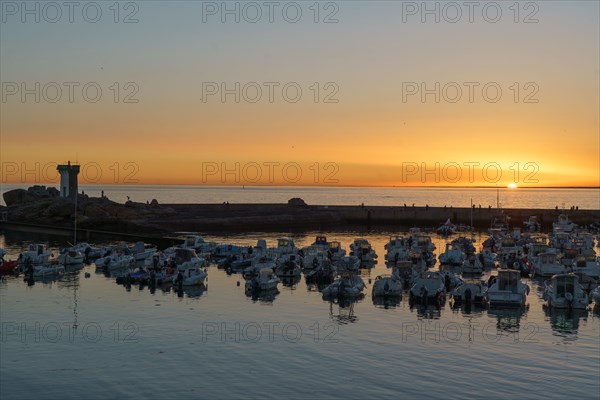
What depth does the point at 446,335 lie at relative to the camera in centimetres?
4262

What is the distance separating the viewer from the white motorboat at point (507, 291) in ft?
172

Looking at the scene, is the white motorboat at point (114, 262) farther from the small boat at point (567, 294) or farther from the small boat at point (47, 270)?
the small boat at point (567, 294)

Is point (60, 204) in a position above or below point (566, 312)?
above

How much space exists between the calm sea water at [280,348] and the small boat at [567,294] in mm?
1333

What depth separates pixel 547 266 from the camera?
69.4m

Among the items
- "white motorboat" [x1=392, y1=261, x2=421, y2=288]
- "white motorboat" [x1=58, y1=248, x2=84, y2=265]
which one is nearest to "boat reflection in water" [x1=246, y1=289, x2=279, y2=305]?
"white motorboat" [x1=392, y1=261, x2=421, y2=288]

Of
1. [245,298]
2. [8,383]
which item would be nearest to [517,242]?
[245,298]

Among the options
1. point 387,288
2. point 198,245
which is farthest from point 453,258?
point 198,245

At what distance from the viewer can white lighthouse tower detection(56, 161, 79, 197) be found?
458ft

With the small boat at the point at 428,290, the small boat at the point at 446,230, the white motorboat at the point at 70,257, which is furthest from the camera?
the small boat at the point at 446,230

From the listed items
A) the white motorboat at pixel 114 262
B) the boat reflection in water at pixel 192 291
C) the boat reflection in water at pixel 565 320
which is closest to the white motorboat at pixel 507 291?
the boat reflection in water at pixel 565 320

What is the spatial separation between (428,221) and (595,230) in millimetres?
33196

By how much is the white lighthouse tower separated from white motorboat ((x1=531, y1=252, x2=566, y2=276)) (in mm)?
96255

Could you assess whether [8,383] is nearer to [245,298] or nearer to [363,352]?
[363,352]
